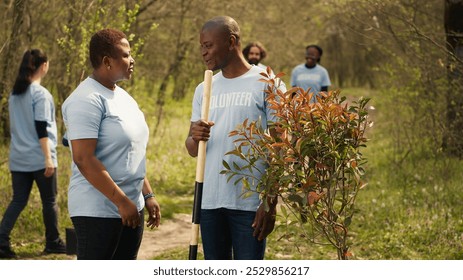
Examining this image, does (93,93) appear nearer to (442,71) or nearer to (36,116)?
(36,116)

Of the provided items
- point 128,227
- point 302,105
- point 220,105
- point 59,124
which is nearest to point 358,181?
point 302,105

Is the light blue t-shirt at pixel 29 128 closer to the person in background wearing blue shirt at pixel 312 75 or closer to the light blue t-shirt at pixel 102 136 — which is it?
the light blue t-shirt at pixel 102 136

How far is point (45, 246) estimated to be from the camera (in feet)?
26.1

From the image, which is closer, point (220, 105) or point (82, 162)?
point (82, 162)

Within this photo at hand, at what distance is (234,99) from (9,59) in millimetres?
5890

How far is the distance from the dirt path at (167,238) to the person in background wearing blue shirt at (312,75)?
121 inches

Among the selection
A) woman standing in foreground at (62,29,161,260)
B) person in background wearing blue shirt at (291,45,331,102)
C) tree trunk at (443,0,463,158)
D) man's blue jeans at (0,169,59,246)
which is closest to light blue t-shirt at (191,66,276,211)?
woman standing in foreground at (62,29,161,260)

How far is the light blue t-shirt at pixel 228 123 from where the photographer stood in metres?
4.45

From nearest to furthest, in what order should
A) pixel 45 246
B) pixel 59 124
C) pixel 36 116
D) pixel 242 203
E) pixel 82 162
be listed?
pixel 82 162 < pixel 242 203 < pixel 36 116 < pixel 45 246 < pixel 59 124

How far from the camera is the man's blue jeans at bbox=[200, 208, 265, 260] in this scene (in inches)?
174

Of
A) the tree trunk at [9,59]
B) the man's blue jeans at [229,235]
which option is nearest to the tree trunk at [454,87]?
the tree trunk at [9,59]

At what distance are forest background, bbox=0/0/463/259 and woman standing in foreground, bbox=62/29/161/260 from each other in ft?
3.32

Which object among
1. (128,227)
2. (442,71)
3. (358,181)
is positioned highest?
(442,71)

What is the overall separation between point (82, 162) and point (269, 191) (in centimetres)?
91
